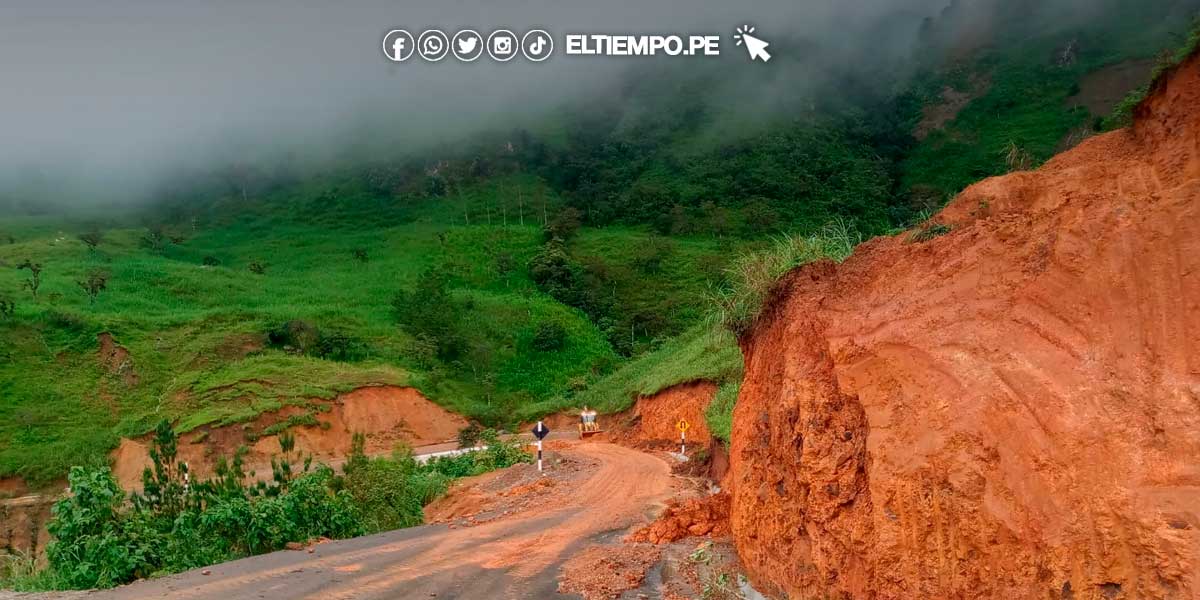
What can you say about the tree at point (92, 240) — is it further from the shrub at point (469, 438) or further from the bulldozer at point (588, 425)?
the bulldozer at point (588, 425)

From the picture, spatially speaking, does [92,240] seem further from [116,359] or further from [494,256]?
[494,256]

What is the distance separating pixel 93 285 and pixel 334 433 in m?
24.1

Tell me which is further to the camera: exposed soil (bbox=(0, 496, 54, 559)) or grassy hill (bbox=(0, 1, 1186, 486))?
grassy hill (bbox=(0, 1, 1186, 486))

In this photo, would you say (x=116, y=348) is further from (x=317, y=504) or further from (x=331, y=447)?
(x=317, y=504)

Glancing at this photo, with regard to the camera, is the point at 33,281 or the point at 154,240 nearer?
the point at 33,281

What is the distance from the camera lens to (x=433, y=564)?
11.4 metres

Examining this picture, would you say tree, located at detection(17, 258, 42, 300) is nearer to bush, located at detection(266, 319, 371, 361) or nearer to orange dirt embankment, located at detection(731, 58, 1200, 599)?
bush, located at detection(266, 319, 371, 361)

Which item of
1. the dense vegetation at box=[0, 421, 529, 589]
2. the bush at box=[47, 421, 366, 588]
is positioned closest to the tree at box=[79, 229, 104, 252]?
the dense vegetation at box=[0, 421, 529, 589]

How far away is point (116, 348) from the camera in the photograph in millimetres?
38750

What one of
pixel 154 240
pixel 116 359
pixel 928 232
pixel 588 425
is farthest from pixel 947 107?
pixel 928 232

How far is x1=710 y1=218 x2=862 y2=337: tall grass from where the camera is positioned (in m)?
8.43

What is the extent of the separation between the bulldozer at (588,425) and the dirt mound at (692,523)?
20.8 m

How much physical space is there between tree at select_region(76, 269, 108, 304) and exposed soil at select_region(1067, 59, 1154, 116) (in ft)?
245

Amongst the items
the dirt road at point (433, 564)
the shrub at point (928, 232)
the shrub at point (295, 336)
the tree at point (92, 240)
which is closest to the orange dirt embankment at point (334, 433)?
the shrub at point (295, 336)
